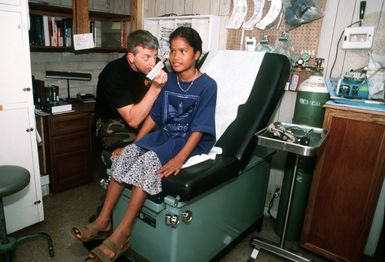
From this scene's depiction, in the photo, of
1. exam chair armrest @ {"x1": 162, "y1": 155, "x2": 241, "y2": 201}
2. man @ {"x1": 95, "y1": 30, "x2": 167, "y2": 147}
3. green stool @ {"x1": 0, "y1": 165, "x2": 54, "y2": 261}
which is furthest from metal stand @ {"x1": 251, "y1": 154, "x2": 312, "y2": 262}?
green stool @ {"x1": 0, "y1": 165, "x2": 54, "y2": 261}

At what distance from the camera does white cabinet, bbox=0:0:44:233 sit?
1627mm

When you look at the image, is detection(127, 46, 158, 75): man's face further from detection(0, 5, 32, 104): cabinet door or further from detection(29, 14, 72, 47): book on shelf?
detection(29, 14, 72, 47): book on shelf

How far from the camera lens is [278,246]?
176 cm

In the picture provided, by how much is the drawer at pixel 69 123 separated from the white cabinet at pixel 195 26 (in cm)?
90

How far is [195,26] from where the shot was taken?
233 centimetres

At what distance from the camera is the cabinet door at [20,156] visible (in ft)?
5.67

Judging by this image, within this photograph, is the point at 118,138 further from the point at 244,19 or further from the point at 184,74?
the point at 244,19

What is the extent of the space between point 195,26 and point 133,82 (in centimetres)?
80

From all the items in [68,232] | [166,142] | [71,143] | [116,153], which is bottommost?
[68,232]

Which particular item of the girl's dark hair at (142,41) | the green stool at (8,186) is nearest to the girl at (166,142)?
the girl's dark hair at (142,41)

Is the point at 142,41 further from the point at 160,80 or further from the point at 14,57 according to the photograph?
the point at 14,57

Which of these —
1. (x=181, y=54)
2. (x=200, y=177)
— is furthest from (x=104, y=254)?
(x=181, y=54)

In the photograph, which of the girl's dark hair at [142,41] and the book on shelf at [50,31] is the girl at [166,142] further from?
the book on shelf at [50,31]

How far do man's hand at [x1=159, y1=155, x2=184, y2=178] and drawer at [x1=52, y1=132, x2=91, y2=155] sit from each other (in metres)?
1.43
